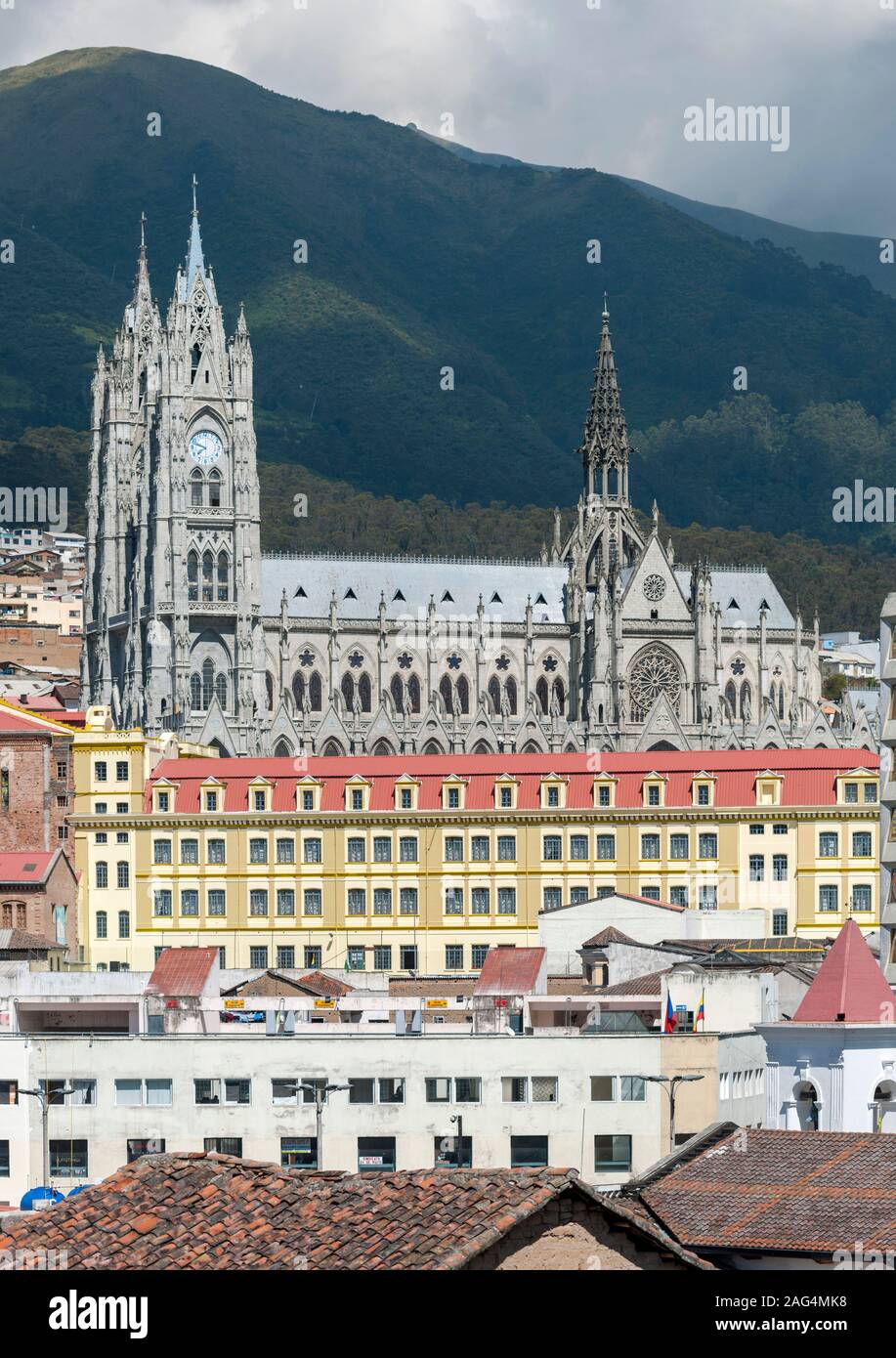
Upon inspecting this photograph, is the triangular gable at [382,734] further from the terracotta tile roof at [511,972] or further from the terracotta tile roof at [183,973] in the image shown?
the terracotta tile roof at [511,972]

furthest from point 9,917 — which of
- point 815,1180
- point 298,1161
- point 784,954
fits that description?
point 815,1180

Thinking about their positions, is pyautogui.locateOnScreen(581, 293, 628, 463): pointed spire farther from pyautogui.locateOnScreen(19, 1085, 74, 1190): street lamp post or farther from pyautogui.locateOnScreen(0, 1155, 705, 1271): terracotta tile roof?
pyautogui.locateOnScreen(0, 1155, 705, 1271): terracotta tile roof

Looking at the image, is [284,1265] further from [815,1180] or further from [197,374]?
[197,374]

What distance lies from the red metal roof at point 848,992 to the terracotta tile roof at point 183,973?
21506mm

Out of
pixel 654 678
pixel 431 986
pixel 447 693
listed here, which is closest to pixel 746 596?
pixel 654 678

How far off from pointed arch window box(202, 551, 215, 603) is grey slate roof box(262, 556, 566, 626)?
702 cm

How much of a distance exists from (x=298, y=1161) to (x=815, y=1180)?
23.4 meters

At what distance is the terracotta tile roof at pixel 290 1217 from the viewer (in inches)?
987

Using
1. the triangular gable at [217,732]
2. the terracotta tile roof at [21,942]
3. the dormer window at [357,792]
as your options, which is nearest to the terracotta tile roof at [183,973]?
the terracotta tile roof at [21,942]

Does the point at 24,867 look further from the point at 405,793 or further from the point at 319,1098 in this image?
the point at 319,1098

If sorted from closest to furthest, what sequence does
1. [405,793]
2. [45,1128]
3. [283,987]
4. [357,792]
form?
1. [45,1128]
2. [283,987]
3. [405,793]
4. [357,792]

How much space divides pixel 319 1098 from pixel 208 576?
126560 mm

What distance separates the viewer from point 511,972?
66312 millimetres
